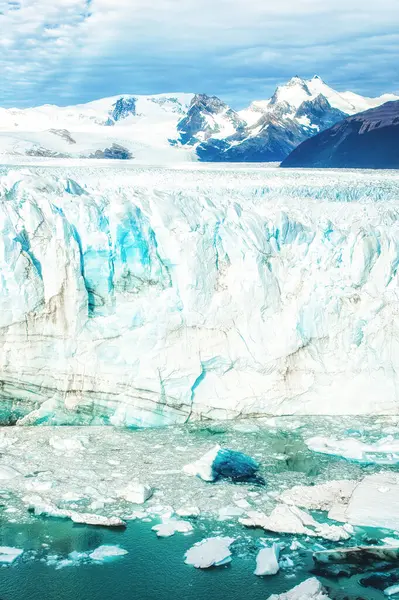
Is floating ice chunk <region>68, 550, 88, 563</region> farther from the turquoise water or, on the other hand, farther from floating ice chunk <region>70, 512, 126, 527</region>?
floating ice chunk <region>70, 512, 126, 527</region>

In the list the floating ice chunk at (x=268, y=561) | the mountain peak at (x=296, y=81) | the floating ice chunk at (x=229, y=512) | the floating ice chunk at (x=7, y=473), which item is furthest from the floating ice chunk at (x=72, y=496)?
the mountain peak at (x=296, y=81)

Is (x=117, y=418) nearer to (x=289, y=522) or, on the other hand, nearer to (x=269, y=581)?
(x=289, y=522)

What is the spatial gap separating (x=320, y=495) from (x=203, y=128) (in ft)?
269

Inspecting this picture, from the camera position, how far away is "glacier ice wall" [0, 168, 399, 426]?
28.3 ft

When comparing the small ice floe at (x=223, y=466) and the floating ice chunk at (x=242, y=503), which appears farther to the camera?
the small ice floe at (x=223, y=466)

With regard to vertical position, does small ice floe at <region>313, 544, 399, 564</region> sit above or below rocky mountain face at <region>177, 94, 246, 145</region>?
below

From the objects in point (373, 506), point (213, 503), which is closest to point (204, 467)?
point (213, 503)

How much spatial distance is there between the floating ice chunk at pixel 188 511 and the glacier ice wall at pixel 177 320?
2.17 metres

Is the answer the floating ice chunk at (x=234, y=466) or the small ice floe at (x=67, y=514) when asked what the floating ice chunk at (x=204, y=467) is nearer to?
the floating ice chunk at (x=234, y=466)

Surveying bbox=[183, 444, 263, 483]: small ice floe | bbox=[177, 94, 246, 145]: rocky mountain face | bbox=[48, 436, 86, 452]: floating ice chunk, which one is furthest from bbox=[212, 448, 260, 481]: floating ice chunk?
bbox=[177, 94, 246, 145]: rocky mountain face

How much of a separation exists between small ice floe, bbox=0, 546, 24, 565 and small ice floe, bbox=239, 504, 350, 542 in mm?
1868

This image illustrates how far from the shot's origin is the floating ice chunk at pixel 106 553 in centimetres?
580

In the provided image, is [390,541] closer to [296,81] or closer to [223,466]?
[223,466]

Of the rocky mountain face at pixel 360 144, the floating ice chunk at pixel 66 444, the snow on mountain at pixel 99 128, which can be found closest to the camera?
the floating ice chunk at pixel 66 444
